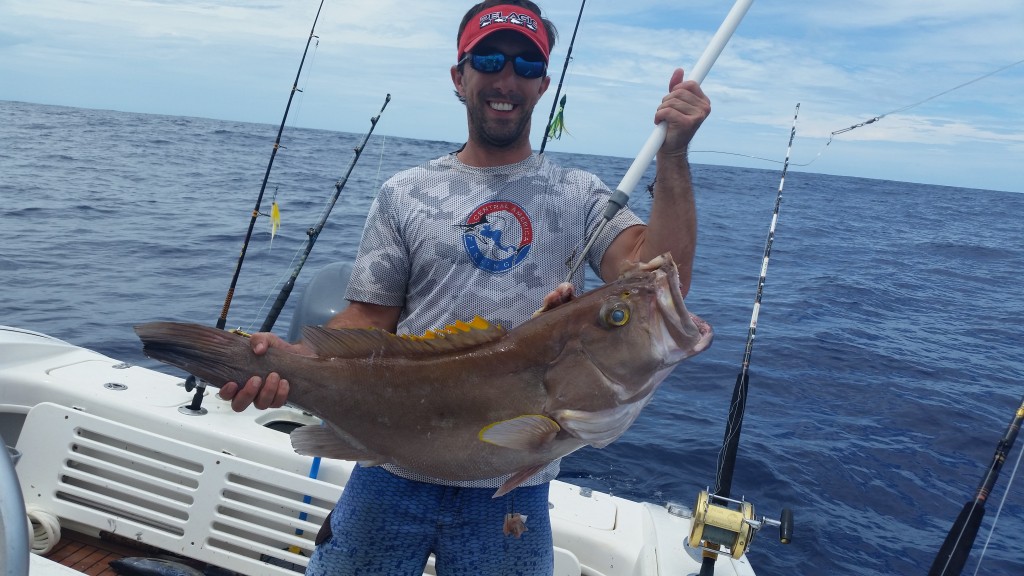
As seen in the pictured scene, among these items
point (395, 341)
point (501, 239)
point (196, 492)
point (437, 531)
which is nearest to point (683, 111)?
point (501, 239)

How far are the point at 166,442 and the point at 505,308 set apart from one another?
7.82ft

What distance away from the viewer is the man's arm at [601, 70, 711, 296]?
211 centimetres

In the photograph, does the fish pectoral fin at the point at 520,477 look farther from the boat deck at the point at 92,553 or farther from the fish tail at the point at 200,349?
the boat deck at the point at 92,553

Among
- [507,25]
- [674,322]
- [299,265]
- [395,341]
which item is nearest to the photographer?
[674,322]

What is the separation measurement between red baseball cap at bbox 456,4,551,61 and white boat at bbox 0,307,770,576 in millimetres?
2287

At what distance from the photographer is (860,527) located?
6.37 meters

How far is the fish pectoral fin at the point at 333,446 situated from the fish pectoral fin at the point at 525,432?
0.46 metres

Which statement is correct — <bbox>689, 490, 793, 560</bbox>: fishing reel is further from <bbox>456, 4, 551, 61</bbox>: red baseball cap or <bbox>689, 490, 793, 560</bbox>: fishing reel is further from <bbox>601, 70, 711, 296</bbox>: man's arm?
<bbox>456, 4, 551, 61</bbox>: red baseball cap

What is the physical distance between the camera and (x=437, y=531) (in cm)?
254

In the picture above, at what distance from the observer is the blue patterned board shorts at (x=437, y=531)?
2506 millimetres

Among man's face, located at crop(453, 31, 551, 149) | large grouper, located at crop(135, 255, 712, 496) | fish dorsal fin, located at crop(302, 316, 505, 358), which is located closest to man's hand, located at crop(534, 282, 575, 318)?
large grouper, located at crop(135, 255, 712, 496)

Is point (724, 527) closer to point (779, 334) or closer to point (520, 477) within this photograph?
point (520, 477)


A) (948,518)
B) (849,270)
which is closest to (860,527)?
(948,518)

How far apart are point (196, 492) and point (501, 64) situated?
278 centimetres
